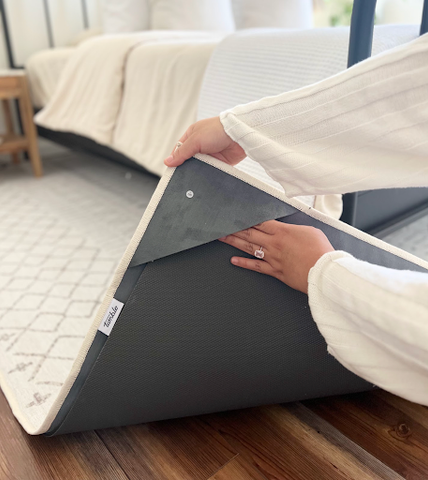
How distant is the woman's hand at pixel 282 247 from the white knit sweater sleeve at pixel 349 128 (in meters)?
0.06

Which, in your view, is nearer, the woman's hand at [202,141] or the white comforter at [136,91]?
the woman's hand at [202,141]

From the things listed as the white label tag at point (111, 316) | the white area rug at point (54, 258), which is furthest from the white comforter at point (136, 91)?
the white label tag at point (111, 316)

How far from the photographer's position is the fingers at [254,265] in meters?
0.65

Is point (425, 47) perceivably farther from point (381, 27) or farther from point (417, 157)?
point (381, 27)

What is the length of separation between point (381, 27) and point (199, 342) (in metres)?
0.86

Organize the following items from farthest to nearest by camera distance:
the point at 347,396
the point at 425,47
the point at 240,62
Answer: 1. the point at 240,62
2. the point at 347,396
3. the point at 425,47

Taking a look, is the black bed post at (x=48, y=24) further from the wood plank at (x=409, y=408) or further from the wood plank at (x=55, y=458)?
the wood plank at (x=409, y=408)

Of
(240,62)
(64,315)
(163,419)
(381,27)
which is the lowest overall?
(64,315)

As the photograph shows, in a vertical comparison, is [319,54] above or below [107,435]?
above

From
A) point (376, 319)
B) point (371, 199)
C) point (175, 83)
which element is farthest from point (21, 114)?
point (376, 319)

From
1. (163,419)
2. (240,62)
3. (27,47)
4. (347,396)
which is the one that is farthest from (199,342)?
(27,47)

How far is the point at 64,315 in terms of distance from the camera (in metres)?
1.12

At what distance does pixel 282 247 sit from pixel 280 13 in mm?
2124

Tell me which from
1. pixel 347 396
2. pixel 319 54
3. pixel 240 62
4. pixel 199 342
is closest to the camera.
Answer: pixel 199 342
